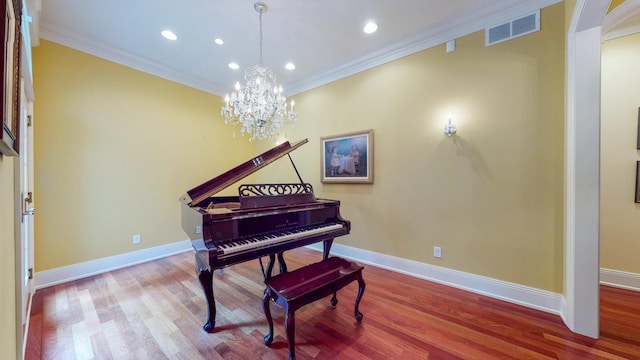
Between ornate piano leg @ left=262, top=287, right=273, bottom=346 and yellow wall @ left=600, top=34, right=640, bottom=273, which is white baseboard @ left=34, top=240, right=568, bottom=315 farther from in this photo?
ornate piano leg @ left=262, top=287, right=273, bottom=346

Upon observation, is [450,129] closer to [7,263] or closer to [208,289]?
[208,289]

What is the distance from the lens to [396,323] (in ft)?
7.03

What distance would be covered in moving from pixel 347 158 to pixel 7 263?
337 centimetres

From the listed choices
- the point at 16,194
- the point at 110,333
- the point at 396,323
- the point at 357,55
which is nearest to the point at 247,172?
the point at 16,194

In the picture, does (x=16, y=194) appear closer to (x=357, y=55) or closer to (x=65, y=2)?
(x=65, y=2)

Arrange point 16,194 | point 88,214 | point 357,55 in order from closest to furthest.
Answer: point 16,194, point 88,214, point 357,55

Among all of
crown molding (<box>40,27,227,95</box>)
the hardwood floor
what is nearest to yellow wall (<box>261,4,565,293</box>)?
the hardwood floor

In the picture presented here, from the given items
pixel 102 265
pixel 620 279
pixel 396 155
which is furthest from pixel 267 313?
pixel 620 279

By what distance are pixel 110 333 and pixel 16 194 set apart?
1.47 metres

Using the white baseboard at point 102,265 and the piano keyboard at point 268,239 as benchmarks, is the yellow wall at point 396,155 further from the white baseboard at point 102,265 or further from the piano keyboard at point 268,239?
the piano keyboard at point 268,239

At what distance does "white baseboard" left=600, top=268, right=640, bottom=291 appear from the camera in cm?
261

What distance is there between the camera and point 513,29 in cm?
245

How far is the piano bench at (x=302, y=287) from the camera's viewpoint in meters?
1.67

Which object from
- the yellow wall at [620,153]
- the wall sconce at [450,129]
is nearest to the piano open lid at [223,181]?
the wall sconce at [450,129]
